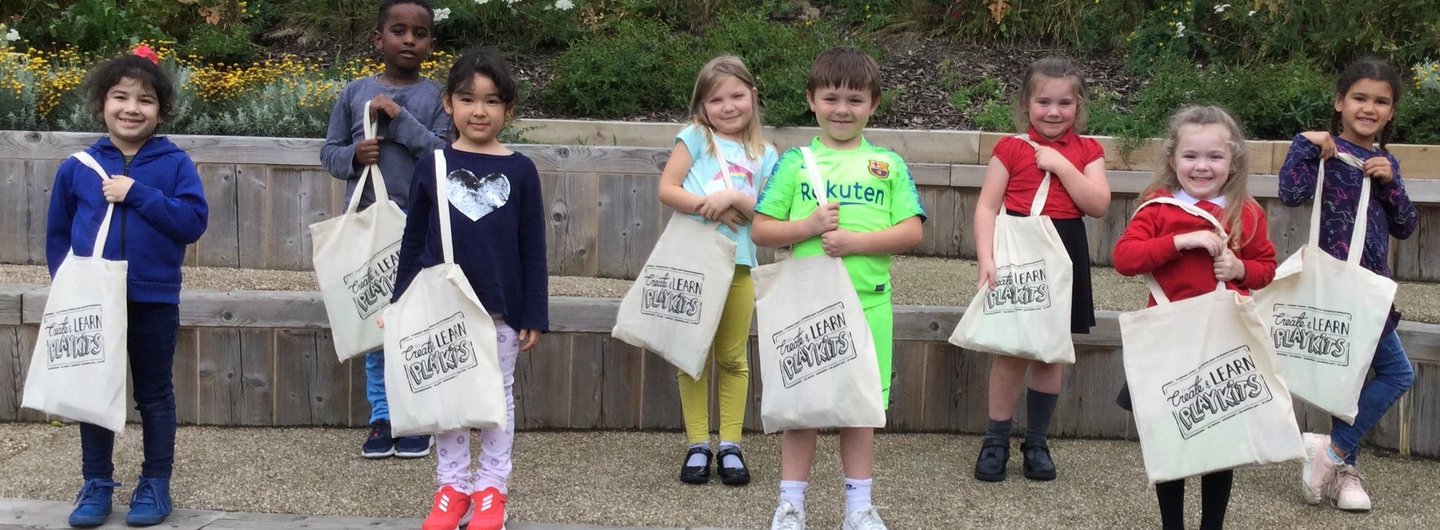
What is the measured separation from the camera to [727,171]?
4262 mm

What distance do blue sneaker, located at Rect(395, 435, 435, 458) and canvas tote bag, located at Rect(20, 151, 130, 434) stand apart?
1.06 metres

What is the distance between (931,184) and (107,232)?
12.6 feet

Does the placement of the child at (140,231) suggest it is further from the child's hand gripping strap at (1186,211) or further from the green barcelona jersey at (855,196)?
the child's hand gripping strap at (1186,211)

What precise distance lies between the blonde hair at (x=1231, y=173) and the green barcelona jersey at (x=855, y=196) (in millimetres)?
662

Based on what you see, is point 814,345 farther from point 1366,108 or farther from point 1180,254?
point 1366,108

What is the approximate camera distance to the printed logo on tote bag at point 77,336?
12.4 feet

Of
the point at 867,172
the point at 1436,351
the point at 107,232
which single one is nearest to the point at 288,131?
the point at 107,232

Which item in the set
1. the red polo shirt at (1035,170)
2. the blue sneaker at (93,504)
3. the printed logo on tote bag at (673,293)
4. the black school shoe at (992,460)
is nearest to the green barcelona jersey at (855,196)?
the printed logo on tote bag at (673,293)

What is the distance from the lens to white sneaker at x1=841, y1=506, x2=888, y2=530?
12.5 feet

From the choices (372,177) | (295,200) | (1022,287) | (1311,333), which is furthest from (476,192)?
(295,200)

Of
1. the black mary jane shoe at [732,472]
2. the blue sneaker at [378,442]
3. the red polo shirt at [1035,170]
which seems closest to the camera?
the red polo shirt at [1035,170]

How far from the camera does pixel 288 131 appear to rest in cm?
654

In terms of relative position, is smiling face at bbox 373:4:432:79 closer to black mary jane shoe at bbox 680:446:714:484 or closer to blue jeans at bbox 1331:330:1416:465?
black mary jane shoe at bbox 680:446:714:484

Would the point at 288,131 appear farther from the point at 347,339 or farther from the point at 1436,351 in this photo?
the point at 1436,351
